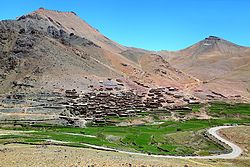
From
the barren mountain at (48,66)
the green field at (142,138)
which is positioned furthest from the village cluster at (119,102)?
the green field at (142,138)

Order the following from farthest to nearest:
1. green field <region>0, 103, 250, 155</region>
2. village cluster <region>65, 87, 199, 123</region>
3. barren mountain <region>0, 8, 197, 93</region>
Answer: barren mountain <region>0, 8, 197, 93</region>, village cluster <region>65, 87, 199, 123</region>, green field <region>0, 103, 250, 155</region>

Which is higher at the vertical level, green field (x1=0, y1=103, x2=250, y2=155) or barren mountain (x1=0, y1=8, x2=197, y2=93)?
barren mountain (x1=0, y1=8, x2=197, y2=93)

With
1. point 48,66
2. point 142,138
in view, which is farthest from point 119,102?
point 142,138

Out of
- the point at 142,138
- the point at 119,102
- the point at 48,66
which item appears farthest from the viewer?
the point at 48,66

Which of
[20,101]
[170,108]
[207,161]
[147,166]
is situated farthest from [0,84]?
[147,166]

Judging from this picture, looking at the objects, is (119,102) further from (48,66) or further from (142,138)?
(142,138)

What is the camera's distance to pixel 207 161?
55469 mm

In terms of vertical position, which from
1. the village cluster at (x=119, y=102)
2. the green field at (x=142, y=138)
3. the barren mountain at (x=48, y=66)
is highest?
the barren mountain at (x=48, y=66)

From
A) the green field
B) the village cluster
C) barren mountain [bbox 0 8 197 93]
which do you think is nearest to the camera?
the green field

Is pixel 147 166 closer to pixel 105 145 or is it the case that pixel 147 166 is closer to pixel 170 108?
pixel 105 145

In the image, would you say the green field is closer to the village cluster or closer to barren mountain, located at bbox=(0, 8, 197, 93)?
the village cluster

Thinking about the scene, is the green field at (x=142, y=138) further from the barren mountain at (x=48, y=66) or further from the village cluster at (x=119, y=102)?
the barren mountain at (x=48, y=66)

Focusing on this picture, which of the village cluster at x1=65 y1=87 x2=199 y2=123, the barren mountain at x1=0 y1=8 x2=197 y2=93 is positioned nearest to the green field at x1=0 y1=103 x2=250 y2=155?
the village cluster at x1=65 y1=87 x2=199 y2=123

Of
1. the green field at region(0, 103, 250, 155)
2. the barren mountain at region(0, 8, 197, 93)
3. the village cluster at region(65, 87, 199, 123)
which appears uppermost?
the barren mountain at region(0, 8, 197, 93)
